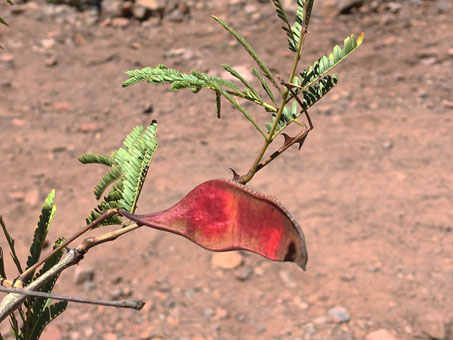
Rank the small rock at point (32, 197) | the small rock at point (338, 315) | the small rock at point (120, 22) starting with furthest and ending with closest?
the small rock at point (120, 22) → the small rock at point (32, 197) → the small rock at point (338, 315)

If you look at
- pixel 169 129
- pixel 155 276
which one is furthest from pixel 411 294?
pixel 169 129

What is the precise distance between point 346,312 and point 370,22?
113 inches

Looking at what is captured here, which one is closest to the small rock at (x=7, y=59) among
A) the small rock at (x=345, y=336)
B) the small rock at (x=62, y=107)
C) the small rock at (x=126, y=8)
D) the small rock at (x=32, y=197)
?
the small rock at (x=62, y=107)

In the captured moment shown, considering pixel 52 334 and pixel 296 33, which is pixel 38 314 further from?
pixel 52 334

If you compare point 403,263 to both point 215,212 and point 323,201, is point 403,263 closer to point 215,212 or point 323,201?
point 323,201

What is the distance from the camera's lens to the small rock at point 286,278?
226 centimetres

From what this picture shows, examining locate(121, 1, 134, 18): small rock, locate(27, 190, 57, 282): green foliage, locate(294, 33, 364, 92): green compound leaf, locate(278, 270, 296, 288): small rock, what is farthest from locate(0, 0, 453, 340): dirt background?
locate(294, 33, 364, 92): green compound leaf

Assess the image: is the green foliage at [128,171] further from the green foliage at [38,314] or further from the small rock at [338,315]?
the small rock at [338,315]

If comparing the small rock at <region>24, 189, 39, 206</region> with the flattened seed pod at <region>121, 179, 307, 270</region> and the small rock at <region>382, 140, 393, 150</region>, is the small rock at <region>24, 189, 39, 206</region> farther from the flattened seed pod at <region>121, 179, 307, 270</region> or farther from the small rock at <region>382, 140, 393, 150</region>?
the flattened seed pod at <region>121, 179, 307, 270</region>

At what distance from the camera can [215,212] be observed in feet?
1.58

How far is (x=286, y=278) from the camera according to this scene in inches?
90.0

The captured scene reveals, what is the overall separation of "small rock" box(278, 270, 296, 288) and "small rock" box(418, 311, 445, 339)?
0.51 metres

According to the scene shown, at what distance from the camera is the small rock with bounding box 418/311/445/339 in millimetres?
1968

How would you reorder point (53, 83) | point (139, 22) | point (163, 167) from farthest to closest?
point (139, 22) → point (53, 83) → point (163, 167)
